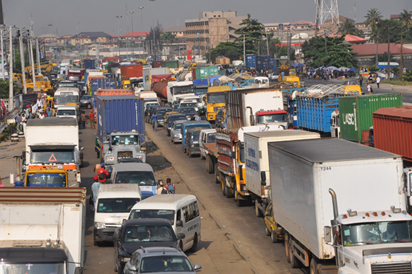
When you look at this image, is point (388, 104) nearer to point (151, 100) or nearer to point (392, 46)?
point (151, 100)

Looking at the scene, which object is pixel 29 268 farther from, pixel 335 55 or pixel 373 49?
pixel 373 49

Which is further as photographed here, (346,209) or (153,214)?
(153,214)

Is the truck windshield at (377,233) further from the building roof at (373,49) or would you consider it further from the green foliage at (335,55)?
the building roof at (373,49)

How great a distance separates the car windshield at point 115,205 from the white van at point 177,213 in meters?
1.12

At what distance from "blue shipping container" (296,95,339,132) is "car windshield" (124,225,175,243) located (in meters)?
23.5

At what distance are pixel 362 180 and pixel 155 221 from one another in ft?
17.4

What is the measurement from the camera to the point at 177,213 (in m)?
16.9

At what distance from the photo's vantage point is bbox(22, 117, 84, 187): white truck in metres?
25.3

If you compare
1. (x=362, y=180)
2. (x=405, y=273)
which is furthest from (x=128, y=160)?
(x=405, y=273)

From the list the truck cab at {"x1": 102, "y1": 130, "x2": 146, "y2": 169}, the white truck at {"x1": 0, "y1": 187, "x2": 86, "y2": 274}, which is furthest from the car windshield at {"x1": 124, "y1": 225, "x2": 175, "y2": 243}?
the truck cab at {"x1": 102, "y1": 130, "x2": 146, "y2": 169}

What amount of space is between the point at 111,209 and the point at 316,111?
22463mm

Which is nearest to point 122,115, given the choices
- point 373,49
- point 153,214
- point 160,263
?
point 153,214

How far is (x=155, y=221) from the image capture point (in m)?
15.2

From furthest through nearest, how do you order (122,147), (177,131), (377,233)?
(177,131) → (122,147) → (377,233)
